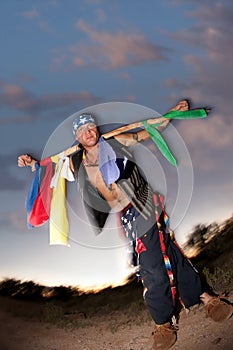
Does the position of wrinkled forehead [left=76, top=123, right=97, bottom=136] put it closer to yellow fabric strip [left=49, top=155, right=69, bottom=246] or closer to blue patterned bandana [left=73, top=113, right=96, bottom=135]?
blue patterned bandana [left=73, top=113, right=96, bottom=135]

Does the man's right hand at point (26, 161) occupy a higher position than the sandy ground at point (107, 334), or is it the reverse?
the man's right hand at point (26, 161)

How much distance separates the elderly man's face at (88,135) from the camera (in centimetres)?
499

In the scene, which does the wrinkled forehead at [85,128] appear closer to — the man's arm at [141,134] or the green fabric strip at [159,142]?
the man's arm at [141,134]

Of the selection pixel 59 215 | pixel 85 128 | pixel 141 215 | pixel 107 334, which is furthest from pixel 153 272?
pixel 107 334

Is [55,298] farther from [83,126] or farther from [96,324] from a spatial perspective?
[83,126]

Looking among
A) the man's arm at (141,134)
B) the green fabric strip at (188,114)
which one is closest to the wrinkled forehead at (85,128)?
the man's arm at (141,134)

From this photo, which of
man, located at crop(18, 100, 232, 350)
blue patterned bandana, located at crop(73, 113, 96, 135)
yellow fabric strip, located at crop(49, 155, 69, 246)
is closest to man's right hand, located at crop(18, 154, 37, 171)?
yellow fabric strip, located at crop(49, 155, 69, 246)

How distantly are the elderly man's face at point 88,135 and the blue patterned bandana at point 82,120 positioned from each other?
0.03 metres

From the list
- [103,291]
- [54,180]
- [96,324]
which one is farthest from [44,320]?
[54,180]

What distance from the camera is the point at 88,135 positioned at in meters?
4.99

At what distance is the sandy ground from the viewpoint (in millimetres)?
4879

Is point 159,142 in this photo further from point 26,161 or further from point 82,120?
point 26,161

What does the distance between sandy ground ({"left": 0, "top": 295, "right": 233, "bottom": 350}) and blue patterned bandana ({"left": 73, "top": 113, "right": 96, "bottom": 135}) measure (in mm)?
2282

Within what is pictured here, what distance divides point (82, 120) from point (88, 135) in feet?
0.53
